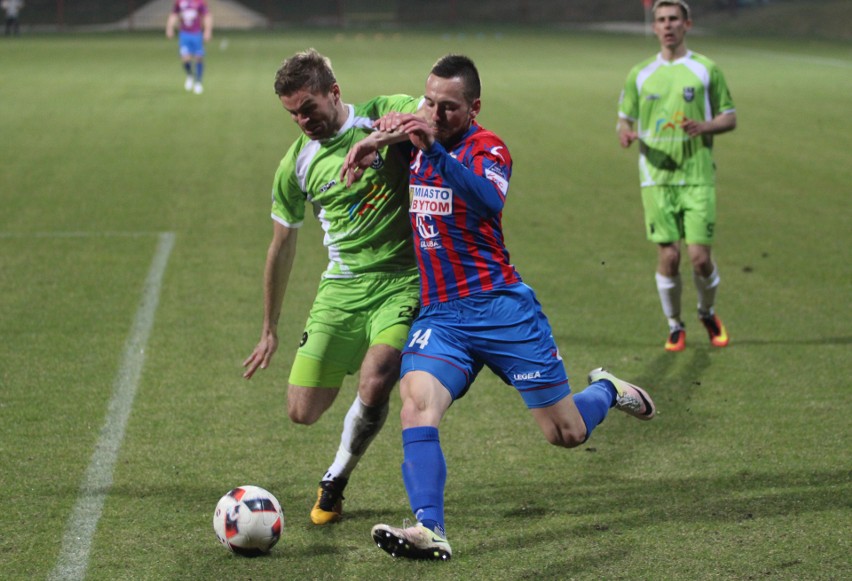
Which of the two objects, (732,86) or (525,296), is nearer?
(525,296)

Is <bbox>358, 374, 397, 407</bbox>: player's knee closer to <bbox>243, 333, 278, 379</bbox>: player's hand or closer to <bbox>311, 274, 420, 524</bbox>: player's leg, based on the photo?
<bbox>311, 274, 420, 524</bbox>: player's leg

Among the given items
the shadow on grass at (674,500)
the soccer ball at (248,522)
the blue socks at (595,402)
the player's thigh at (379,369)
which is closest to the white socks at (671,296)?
the shadow on grass at (674,500)

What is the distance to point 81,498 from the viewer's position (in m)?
6.00

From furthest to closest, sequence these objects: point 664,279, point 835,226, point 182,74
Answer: point 182,74 → point 835,226 → point 664,279

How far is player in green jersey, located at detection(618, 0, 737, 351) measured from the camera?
8.73 meters

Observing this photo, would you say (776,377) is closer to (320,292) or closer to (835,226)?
(320,292)

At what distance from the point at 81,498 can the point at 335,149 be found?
2.07m

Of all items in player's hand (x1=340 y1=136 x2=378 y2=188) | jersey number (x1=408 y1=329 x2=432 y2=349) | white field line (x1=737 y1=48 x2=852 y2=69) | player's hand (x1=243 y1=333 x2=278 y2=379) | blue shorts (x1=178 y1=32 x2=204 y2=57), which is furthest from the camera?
white field line (x1=737 y1=48 x2=852 y2=69)

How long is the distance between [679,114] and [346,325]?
3976 mm

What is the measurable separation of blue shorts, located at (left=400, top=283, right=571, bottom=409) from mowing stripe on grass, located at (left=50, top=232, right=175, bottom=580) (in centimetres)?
161

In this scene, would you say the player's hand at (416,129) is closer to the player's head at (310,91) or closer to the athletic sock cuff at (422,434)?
the player's head at (310,91)

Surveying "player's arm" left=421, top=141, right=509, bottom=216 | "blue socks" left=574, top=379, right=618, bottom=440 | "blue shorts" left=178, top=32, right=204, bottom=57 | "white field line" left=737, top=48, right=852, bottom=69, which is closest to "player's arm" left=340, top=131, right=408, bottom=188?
"player's arm" left=421, top=141, right=509, bottom=216

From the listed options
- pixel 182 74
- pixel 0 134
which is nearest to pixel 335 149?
pixel 0 134

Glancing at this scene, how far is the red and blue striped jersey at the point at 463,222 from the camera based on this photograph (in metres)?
5.14
